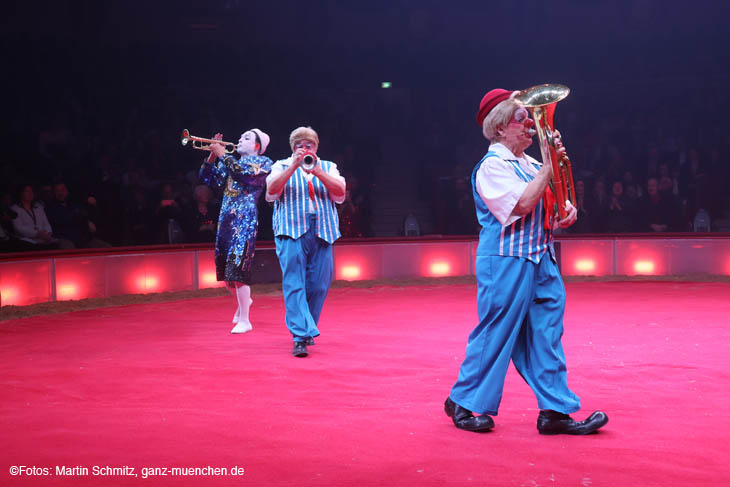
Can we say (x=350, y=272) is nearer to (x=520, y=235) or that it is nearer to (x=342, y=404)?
(x=342, y=404)

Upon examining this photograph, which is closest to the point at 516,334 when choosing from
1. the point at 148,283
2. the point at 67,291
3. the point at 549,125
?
the point at 549,125

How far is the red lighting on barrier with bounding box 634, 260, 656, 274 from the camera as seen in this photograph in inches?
430

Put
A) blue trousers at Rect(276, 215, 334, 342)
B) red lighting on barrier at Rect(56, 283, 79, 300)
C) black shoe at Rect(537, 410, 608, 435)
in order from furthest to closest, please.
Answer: red lighting on barrier at Rect(56, 283, 79, 300) → blue trousers at Rect(276, 215, 334, 342) → black shoe at Rect(537, 410, 608, 435)

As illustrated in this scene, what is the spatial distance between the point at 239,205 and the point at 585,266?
6888mm

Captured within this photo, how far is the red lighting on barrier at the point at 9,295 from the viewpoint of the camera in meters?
7.48

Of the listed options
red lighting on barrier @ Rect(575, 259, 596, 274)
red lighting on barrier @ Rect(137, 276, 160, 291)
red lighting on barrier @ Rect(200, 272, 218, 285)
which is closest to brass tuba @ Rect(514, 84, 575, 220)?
red lighting on barrier @ Rect(137, 276, 160, 291)

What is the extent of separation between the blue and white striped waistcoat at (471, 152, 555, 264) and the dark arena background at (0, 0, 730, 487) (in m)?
0.75

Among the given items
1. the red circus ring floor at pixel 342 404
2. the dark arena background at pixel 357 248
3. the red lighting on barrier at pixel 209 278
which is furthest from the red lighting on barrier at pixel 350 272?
the red circus ring floor at pixel 342 404

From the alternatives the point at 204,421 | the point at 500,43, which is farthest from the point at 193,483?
the point at 500,43

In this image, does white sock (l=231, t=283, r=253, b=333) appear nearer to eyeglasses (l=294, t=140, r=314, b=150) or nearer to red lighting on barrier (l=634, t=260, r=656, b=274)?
eyeglasses (l=294, t=140, r=314, b=150)

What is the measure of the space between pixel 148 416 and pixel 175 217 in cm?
760

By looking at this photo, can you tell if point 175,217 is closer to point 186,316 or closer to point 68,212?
point 68,212

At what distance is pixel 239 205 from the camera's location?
5.84 m

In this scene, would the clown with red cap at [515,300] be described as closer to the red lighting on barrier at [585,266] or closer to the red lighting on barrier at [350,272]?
the red lighting on barrier at [350,272]
